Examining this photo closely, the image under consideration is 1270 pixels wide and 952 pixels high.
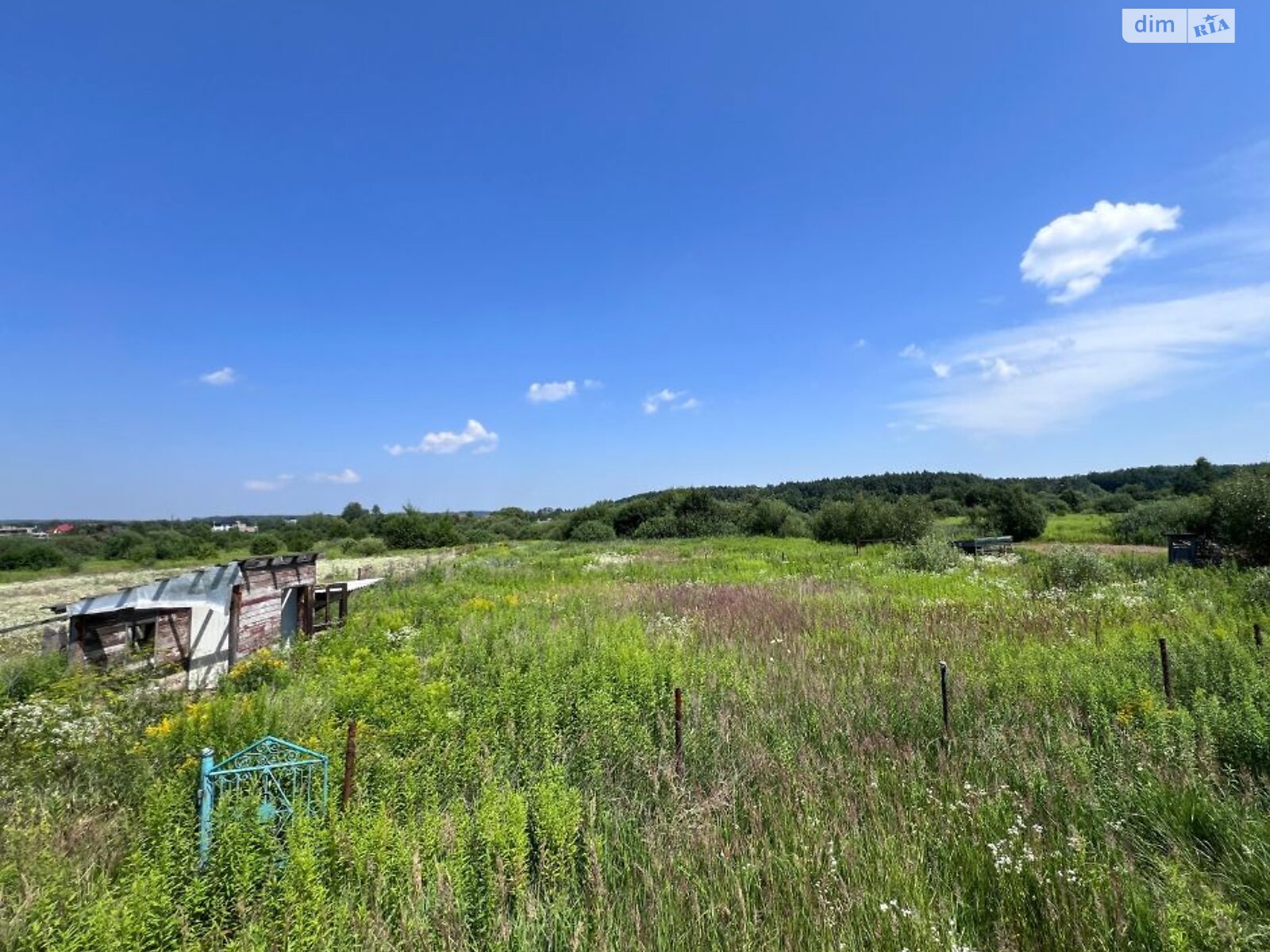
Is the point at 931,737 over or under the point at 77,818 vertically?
under

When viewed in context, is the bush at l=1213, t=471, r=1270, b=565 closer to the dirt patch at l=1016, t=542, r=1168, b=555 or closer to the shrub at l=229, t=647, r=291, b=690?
the dirt patch at l=1016, t=542, r=1168, b=555

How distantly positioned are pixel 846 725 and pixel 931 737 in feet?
2.78

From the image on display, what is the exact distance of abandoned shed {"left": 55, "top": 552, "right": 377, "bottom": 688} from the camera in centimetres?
888

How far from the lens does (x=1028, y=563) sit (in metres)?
20.4

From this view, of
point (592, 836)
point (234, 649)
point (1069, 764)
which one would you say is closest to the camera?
point (592, 836)

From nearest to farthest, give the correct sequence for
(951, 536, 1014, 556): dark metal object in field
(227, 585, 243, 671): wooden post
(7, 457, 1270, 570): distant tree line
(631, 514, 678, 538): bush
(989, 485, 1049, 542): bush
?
(227, 585, 243, 671): wooden post → (951, 536, 1014, 556): dark metal object in field → (7, 457, 1270, 570): distant tree line → (989, 485, 1049, 542): bush → (631, 514, 678, 538): bush

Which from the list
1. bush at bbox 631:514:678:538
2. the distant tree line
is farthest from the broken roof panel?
bush at bbox 631:514:678:538

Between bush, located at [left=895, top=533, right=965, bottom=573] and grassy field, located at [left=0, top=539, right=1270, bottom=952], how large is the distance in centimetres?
1231

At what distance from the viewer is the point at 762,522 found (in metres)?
58.5

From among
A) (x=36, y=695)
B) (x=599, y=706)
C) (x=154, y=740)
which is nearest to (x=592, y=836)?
(x=599, y=706)

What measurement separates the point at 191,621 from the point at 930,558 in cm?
2259

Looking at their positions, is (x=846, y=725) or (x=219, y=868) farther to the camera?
(x=846, y=725)

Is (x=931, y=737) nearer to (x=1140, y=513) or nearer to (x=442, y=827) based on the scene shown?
(x=442, y=827)

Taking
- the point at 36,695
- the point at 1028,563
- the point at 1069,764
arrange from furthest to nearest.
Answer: the point at 1028,563
the point at 36,695
the point at 1069,764
